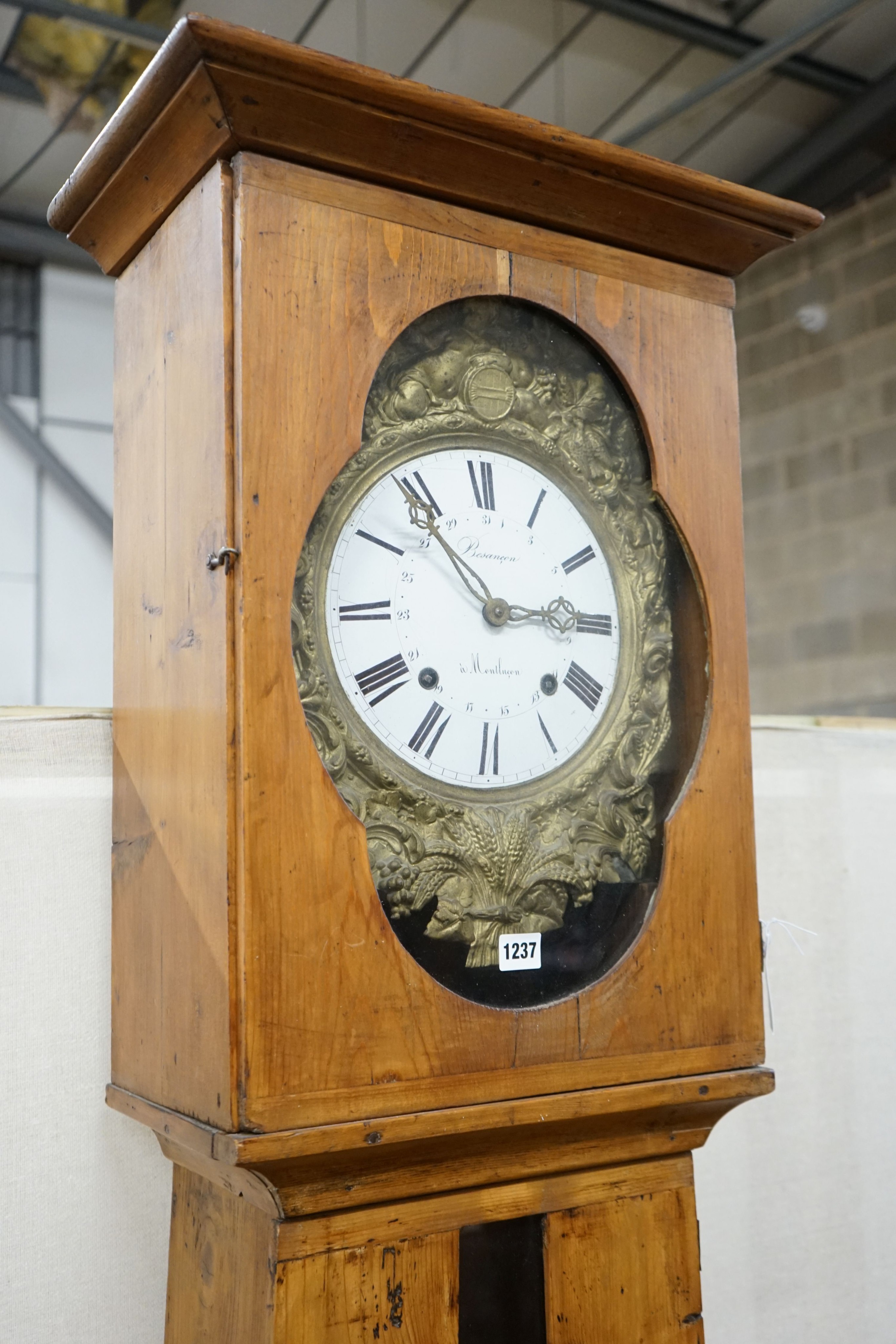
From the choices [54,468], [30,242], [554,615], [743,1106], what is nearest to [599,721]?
[554,615]

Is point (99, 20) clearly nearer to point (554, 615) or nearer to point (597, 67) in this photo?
point (597, 67)

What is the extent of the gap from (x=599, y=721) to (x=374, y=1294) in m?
0.49

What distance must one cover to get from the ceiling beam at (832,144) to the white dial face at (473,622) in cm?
261

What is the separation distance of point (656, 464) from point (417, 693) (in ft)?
1.04

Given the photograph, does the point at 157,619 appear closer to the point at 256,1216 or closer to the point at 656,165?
the point at 256,1216

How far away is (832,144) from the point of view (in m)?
3.34

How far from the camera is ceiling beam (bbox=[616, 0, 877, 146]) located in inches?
104

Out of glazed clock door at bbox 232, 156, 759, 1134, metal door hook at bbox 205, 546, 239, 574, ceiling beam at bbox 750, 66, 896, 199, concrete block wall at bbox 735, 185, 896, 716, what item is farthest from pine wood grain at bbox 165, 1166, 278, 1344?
→ ceiling beam at bbox 750, 66, 896, 199

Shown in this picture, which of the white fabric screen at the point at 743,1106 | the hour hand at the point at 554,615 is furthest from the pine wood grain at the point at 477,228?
the white fabric screen at the point at 743,1106

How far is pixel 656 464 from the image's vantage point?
115cm

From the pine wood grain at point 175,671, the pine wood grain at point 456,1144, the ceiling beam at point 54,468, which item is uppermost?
the ceiling beam at point 54,468

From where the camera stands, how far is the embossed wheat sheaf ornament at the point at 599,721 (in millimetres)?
998

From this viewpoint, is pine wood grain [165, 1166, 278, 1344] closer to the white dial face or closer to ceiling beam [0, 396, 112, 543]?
the white dial face

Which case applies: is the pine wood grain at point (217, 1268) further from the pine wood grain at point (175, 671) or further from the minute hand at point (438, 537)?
the minute hand at point (438, 537)
